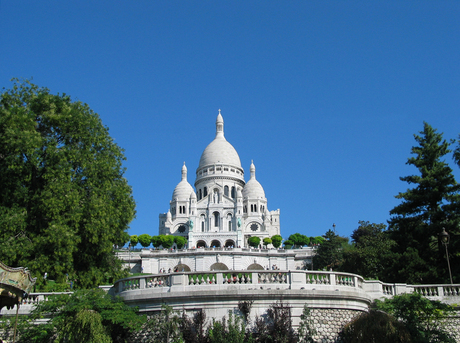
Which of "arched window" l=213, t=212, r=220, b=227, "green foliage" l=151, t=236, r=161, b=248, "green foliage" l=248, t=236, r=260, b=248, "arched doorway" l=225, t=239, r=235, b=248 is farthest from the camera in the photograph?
"arched window" l=213, t=212, r=220, b=227

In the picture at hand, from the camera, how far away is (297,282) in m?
16.6

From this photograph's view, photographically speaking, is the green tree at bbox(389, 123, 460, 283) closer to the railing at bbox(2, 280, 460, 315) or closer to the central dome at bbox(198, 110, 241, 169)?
the railing at bbox(2, 280, 460, 315)

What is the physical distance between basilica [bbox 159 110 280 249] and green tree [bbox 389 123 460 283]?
59459 mm

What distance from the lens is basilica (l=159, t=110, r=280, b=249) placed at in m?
95.4

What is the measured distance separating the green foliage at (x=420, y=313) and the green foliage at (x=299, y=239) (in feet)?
233

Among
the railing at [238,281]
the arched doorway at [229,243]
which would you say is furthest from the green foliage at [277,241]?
the railing at [238,281]

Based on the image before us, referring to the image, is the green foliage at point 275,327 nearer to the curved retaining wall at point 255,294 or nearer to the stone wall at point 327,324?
the curved retaining wall at point 255,294

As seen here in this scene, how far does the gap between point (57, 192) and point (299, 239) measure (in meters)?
68.8

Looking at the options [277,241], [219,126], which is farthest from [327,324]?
[219,126]

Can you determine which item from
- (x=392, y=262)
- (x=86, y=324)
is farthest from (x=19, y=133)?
(x=392, y=262)

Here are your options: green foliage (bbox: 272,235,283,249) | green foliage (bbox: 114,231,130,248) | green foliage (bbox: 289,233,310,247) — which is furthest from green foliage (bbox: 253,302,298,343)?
green foliage (bbox: 289,233,310,247)

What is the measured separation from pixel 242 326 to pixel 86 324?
4.73 meters

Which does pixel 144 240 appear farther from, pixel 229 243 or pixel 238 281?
pixel 238 281

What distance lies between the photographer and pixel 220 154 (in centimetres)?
11812
